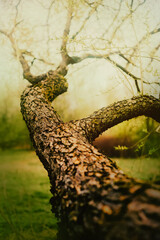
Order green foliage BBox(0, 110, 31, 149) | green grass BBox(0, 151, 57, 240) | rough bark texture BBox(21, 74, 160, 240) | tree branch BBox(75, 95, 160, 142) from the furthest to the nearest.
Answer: green foliage BBox(0, 110, 31, 149) < green grass BBox(0, 151, 57, 240) < tree branch BBox(75, 95, 160, 142) < rough bark texture BBox(21, 74, 160, 240)

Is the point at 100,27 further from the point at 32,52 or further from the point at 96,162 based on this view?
the point at 96,162

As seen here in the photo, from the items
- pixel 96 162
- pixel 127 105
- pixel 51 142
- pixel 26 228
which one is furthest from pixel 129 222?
pixel 26 228

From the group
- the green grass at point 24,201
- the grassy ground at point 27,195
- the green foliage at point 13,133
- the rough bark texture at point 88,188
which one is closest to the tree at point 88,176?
the rough bark texture at point 88,188

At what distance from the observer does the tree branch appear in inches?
58.7

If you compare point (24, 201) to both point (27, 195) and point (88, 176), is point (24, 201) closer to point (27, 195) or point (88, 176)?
point (27, 195)

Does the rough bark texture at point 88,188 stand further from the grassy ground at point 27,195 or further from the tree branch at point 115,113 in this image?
the grassy ground at point 27,195

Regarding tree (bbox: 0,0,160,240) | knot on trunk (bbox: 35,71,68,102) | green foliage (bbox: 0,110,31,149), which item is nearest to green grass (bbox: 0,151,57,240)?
green foliage (bbox: 0,110,31,149)

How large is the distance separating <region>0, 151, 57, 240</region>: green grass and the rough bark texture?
1.48ft

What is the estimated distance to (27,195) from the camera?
2.18m

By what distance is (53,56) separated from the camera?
2.33 meters

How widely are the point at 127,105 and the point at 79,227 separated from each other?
1366mm

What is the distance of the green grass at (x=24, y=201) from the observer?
1.67 meters

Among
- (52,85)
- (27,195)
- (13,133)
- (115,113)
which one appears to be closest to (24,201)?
(27,195)

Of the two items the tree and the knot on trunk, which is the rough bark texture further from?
the knot on trunk
